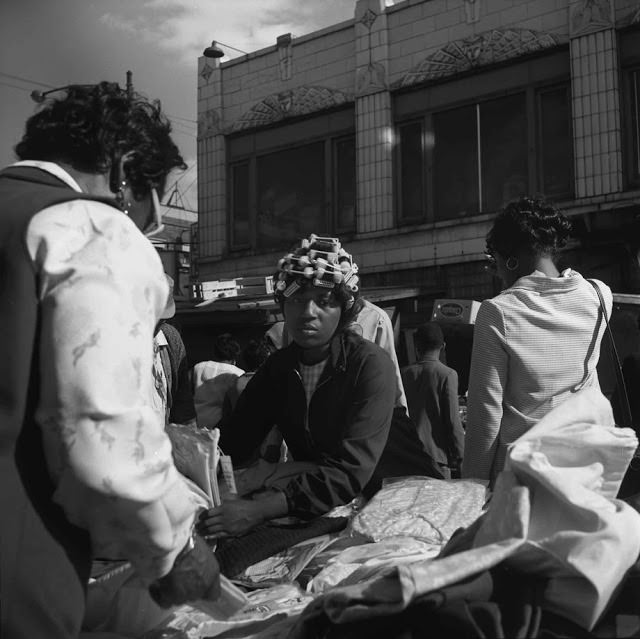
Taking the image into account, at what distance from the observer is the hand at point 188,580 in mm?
1680

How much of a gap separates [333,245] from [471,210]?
1042cm

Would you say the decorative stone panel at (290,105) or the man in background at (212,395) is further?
the decorative stone panel at (290,105)

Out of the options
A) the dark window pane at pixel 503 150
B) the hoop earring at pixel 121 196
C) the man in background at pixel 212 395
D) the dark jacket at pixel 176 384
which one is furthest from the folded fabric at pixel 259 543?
the dark window pane at pixel 503 150

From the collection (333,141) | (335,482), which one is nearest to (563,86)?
(333,141)

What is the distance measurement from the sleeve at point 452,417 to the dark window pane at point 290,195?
877 cm

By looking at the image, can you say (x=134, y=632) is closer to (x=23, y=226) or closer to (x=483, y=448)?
(x=23, y=226)

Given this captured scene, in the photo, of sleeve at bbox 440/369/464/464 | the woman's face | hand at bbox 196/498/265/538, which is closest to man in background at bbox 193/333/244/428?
sleeve at bbox 440/369/464/464

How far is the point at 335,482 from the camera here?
261 cm

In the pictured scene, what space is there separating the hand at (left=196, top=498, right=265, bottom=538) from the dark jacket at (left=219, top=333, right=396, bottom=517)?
6.6 inches

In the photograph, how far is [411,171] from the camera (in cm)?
1400

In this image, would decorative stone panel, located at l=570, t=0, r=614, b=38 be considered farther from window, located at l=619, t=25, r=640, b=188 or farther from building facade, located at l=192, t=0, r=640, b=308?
window, located at l=619, t=25, r=640, b=188

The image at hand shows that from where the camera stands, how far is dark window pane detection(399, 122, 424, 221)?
13875 mm

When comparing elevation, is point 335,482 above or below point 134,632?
above

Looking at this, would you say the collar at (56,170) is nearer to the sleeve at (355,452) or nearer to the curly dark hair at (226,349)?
the sleeve at (355,452)
